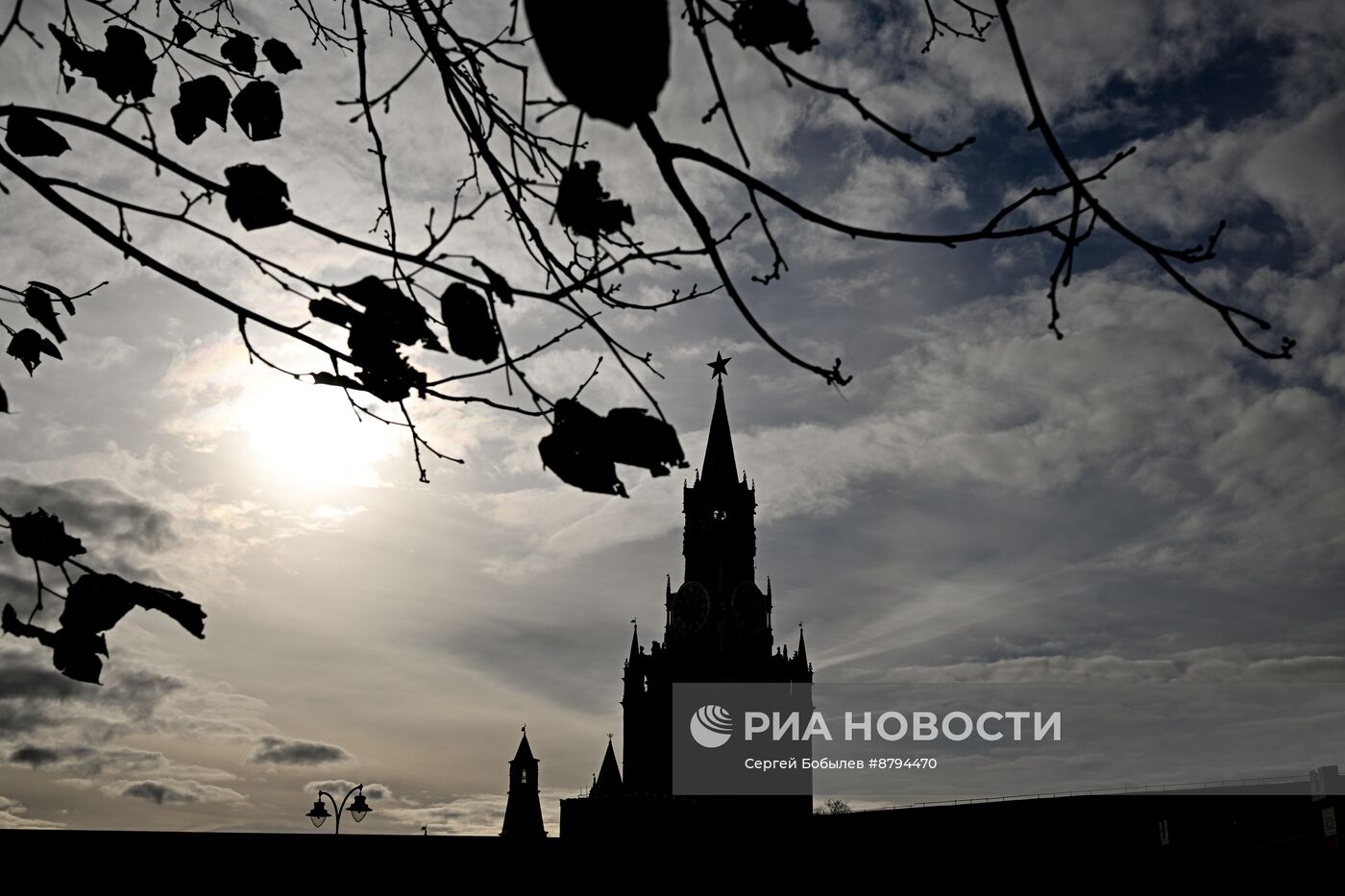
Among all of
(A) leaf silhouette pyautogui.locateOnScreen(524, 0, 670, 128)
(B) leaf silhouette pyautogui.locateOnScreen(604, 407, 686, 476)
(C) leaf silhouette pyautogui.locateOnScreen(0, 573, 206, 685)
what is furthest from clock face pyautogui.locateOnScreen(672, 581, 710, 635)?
(A) leaf silhouette pyautogui.locateOnScreen(524, 0, 670, 128)

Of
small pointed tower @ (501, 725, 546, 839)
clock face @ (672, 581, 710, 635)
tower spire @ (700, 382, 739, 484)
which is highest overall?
tower spire @ (700, 382, 739, 484)

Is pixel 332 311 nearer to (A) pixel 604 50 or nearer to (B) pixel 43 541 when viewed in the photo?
(B) pixel 43 541

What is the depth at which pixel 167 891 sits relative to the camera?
18.0m

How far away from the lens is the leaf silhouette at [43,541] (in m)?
2.32

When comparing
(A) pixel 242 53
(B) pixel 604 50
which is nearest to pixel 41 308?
(A) pixel 242 53

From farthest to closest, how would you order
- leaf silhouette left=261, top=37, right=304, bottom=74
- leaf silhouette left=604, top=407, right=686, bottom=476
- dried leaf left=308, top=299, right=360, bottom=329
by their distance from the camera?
leaf silhouette left=261, top=37, right=304, bottom=74, dried leaf left=308, top=299, right=360, bottom=329, leaf silhouette left=604, top=407, right=686, bottom=476

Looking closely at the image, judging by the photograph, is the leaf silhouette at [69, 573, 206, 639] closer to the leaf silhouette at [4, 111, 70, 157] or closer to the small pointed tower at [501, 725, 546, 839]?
the leaf silhouette at [4, 111, 70, 157]

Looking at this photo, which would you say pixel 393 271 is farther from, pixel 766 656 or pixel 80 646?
pixel 766 656

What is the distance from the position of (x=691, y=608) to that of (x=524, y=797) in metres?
16.2

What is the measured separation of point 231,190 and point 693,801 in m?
65.0

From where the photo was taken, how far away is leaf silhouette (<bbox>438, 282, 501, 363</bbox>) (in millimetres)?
2209

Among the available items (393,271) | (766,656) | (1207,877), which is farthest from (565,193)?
(766,656)

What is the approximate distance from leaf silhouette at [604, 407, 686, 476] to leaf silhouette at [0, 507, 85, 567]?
126 cm

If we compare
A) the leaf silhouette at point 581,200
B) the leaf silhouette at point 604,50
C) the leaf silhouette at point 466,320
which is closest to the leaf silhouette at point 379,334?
the leaf silhouette at point 466,320
